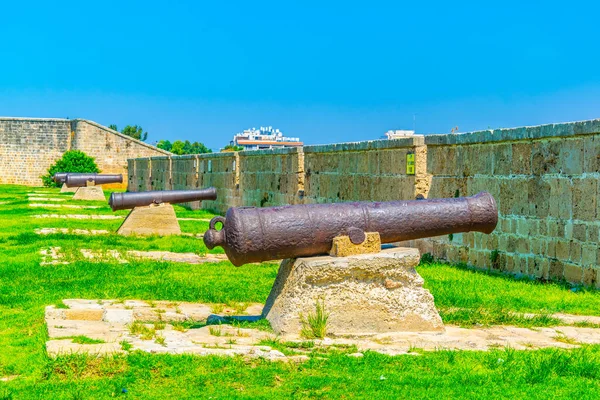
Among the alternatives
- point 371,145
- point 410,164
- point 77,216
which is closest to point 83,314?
point 410,164

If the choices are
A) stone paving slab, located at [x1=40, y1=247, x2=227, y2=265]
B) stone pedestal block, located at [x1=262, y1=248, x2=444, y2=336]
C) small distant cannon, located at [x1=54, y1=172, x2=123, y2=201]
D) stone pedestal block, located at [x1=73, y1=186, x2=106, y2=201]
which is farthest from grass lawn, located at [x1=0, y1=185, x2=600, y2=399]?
small distant cannon, located at [x1=54, y1=172, x2=123, y2=201]

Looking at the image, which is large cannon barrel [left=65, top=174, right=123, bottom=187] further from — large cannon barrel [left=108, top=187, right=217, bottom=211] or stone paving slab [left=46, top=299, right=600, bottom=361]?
stone paving slab [left=46, top=299, right=600, bottom=361]

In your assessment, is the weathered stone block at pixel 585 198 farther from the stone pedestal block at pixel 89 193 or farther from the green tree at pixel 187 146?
the green tree at pixel 187 146

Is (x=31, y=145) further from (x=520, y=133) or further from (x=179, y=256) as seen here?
(x=520, y=133)

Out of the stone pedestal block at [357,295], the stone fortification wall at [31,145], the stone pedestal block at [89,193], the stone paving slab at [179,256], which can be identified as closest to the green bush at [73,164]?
the stone fortification wall at [31,145]

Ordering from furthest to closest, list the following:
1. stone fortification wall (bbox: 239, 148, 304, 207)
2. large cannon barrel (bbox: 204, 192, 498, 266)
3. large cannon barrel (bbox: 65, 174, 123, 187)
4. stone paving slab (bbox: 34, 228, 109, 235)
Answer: large cannon barrel (bbox: 65, 174, 123, 187), stone fortification wall (bbox: 239, 148, 304, 207), stone paving slab (bbox: 34, 228, 109, 235), large cannon barrel (bbox: 204, 192, 498, 266)

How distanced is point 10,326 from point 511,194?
5637mm

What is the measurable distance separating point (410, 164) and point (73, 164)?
3404cm

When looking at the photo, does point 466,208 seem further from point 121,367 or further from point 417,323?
point 121,367

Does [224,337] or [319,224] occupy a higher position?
[319,224]

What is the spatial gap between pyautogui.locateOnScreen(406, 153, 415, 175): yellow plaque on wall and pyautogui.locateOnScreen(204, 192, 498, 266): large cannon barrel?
4.88 m

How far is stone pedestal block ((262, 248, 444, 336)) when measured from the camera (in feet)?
19.0

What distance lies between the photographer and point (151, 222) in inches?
577

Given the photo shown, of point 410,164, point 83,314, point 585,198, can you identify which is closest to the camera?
point 83,314
